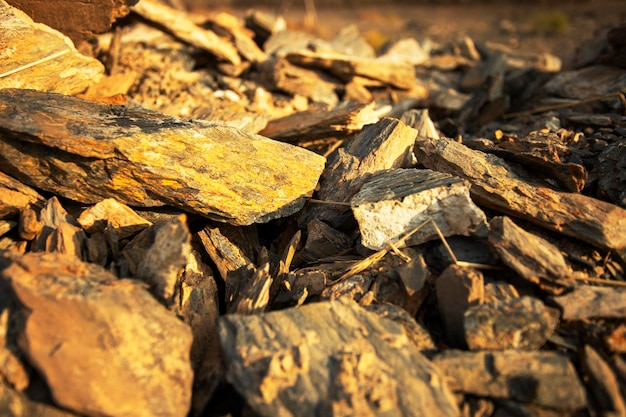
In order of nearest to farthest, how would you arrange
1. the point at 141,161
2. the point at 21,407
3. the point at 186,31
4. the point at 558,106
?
the point at 21,407 → the point at 141,161 → the point at 558,106 → the point at 186,31

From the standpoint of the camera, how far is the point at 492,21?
1306 cm

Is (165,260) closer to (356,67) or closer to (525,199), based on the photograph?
(525,199)

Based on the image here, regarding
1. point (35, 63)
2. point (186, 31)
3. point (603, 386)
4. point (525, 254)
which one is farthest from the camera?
point (186, 31)

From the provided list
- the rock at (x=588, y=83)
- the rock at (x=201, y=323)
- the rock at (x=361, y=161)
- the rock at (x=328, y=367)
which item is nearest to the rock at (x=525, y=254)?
the rock at (x=328, y=367)

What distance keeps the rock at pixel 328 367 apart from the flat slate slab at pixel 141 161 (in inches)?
40.7

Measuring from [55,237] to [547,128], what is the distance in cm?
428

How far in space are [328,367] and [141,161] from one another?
1.78 m

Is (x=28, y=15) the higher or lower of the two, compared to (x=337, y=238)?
higher

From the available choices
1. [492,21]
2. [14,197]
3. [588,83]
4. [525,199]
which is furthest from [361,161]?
[492,21]

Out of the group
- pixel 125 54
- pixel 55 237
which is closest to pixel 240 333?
pixel 55 237

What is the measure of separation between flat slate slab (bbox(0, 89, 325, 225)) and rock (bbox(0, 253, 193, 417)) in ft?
2.56

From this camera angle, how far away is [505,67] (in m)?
6.66

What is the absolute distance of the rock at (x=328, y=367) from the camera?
6.84ft

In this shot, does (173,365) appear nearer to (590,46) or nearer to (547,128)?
(547,128)
